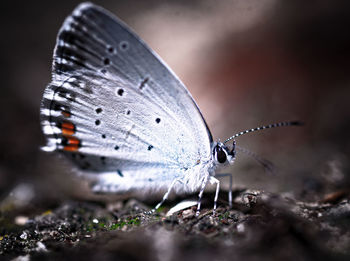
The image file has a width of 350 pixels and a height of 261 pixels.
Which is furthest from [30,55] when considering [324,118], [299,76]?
[324,118]

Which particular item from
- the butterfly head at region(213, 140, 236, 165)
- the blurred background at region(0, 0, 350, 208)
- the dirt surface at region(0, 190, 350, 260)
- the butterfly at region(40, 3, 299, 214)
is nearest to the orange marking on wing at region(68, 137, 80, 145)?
the butterfly at region(40, 3, 299, 214)

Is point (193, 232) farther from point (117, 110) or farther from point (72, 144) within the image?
point (72, 144)

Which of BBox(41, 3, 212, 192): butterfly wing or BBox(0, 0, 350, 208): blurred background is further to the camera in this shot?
BBox(0, 0, 350, 208): blurred background

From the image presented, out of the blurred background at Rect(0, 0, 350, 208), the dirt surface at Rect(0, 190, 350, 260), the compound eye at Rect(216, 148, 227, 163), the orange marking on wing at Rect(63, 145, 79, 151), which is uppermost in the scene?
the blurred background at Rect(0, 0, 350, 208)

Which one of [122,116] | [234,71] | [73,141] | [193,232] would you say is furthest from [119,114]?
[234,71]

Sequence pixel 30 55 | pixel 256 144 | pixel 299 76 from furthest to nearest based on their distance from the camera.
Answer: pixel 30 55 < pixel 299 76 < pixel 256 144

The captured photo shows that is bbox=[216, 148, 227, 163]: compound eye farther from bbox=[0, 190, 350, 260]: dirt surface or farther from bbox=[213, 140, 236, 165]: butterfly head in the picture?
bbox=[0, 190, 350, 260]: dirt surface

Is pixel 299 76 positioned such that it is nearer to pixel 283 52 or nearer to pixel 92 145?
pixel 283 52
